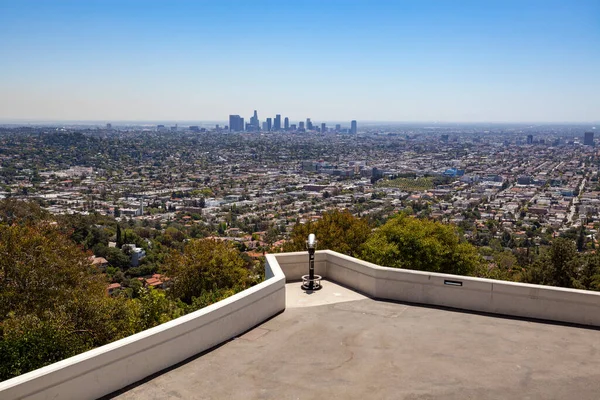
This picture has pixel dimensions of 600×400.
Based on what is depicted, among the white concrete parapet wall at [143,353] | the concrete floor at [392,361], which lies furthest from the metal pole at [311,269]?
the white concrete parapet wall at [143,353]

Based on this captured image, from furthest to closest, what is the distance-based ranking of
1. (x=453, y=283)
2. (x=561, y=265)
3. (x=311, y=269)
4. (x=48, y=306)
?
(x=561, y=265)
(x=48, y=306)
(x=311, y=269)
(x=453, y=283)

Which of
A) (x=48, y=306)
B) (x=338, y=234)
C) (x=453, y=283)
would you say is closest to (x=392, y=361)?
(x=453, y=283)

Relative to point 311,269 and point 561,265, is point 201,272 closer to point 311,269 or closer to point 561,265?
point 311,269

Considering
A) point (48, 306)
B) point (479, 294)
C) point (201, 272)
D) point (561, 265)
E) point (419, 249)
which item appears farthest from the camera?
point (561, 265)

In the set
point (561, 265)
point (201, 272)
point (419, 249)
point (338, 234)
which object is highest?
point (419, 249)

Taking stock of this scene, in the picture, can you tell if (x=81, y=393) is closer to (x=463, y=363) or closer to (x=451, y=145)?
(x=463, y=363)

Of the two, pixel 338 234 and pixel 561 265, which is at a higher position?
pixel 338 234

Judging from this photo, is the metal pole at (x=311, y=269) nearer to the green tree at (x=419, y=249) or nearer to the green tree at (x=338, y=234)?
the green tree at (x=419, y=249)

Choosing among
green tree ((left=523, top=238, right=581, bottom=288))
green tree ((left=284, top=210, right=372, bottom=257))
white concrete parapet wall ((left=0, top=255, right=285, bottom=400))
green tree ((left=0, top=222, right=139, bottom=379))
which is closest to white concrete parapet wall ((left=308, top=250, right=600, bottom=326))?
white concrete parapet wall ((left=0, top=255, right=285, bottom=400))
